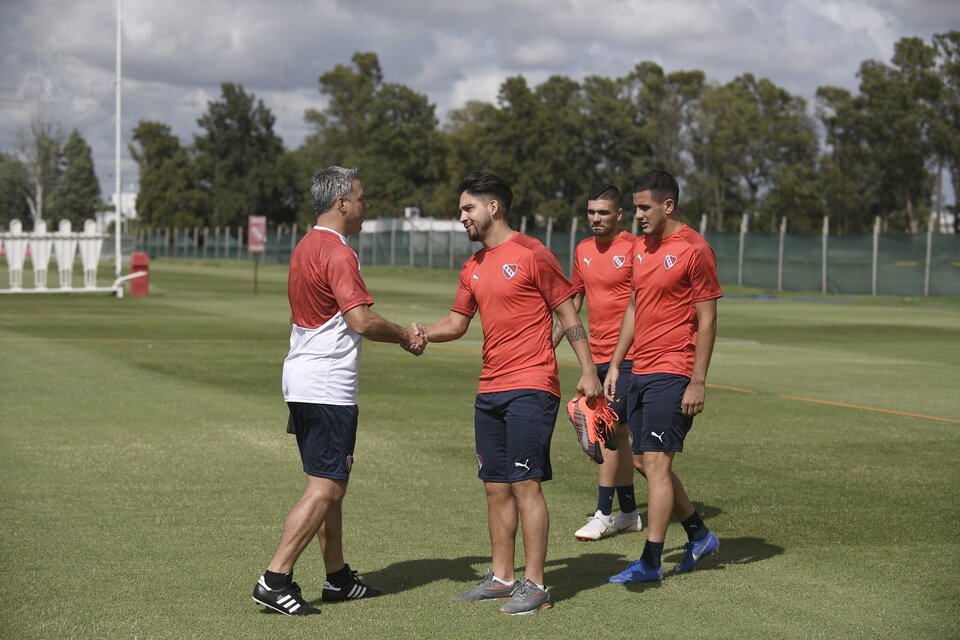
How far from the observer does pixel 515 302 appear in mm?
6555

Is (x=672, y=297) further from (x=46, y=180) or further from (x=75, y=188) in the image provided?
(x=75, y=188)

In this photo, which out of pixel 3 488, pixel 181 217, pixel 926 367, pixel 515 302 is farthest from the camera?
pixel 181 217

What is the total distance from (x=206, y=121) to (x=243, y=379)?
12413 centimetres

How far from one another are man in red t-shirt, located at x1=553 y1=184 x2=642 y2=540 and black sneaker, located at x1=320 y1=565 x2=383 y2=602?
7.59ft

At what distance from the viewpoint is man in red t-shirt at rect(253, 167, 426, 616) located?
6.25m

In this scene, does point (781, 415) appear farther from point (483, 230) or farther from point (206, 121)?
point (206, 121)

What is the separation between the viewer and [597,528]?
27.0ft

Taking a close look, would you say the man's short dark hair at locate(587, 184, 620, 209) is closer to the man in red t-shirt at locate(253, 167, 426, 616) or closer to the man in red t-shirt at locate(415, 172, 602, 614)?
the man in red t-shirt at locate(415, 172, 602, 614)

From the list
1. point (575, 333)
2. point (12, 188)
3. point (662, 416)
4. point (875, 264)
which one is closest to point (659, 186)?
point (575, 333)

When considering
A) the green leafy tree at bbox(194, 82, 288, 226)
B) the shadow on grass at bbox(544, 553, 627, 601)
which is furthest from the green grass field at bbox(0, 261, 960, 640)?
the green leafy tree at bbox(194, 82, 288, 226)

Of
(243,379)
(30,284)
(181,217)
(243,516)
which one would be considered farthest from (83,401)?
(181,217)

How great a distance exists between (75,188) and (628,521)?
80.2 m

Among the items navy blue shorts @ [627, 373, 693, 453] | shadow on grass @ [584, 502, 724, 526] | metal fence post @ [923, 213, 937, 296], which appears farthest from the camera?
metal fence post @ [923, 213, 937, 296]

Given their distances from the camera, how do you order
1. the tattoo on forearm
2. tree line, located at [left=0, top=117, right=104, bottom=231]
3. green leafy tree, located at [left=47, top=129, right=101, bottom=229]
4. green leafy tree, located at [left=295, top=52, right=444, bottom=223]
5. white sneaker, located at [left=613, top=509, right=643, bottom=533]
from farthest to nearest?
1. green leafy tree, located at [left=295, top=52, right=444, bottom=223]
2. green leafy tree, located at [left=47, top=129, right=101, bottom=229]
3. tree line, located at [left=0, top=117, right=104, bottom=231]
4. white sneaker, located at [left=613, top=509, right=643, bottom=533]
5. the tattoo on forearm
